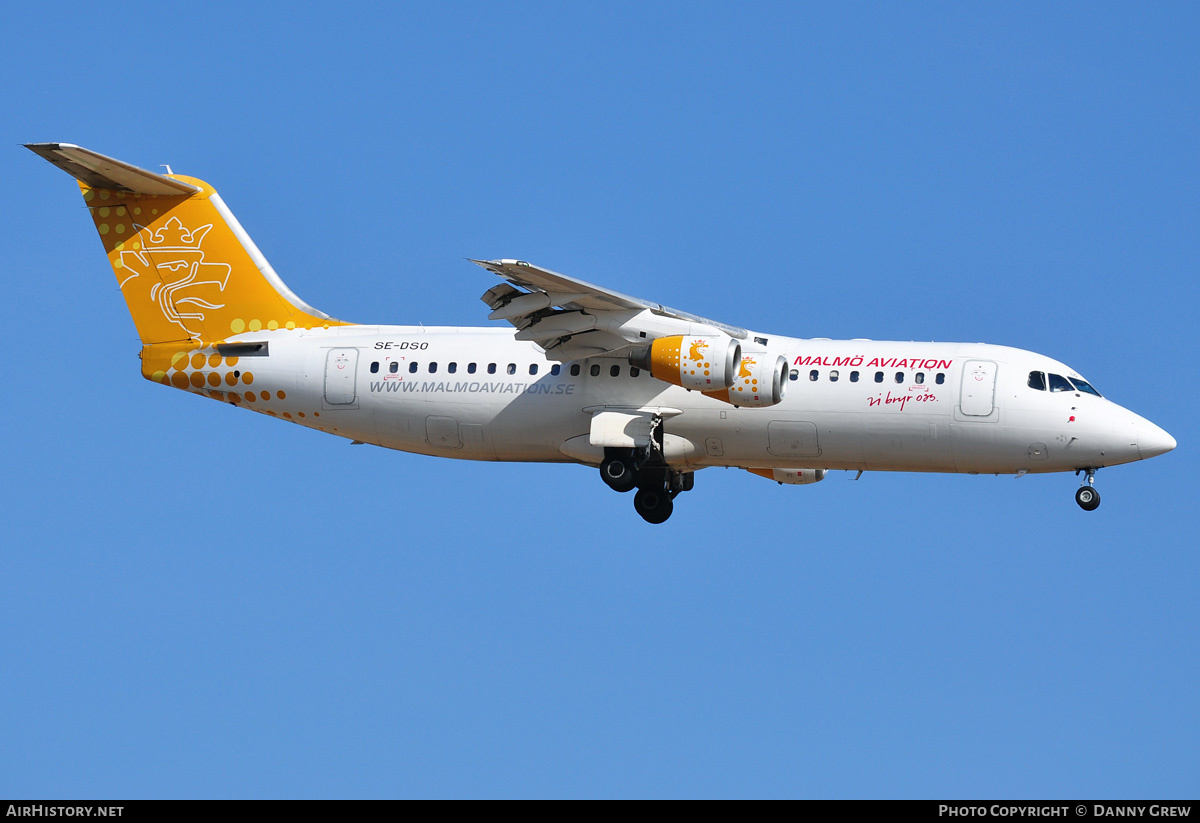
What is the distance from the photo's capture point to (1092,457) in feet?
84.1

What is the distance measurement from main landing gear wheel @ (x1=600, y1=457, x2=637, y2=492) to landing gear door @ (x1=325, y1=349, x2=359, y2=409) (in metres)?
4.15

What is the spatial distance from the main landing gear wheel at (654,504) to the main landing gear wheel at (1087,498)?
6.27m

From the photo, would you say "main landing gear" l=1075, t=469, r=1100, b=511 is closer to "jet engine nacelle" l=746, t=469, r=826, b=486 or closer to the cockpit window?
the cockpit window

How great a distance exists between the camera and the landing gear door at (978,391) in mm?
25688

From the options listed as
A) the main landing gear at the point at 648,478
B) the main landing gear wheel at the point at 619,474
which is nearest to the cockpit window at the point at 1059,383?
the main landing gear at the point at 648,478

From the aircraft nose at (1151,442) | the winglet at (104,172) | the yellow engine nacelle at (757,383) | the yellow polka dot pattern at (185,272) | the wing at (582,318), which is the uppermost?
the winglet at (104,172)

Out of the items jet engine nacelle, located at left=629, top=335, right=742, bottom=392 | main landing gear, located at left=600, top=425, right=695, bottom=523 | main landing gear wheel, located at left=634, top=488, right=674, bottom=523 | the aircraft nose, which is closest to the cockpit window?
the aircraft nose

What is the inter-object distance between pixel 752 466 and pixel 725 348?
2.77m

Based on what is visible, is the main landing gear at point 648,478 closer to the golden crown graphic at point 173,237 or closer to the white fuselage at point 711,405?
the white fuselage at point 711,405

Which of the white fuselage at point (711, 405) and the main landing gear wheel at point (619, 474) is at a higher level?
the white fuselage at point (711, 405)
